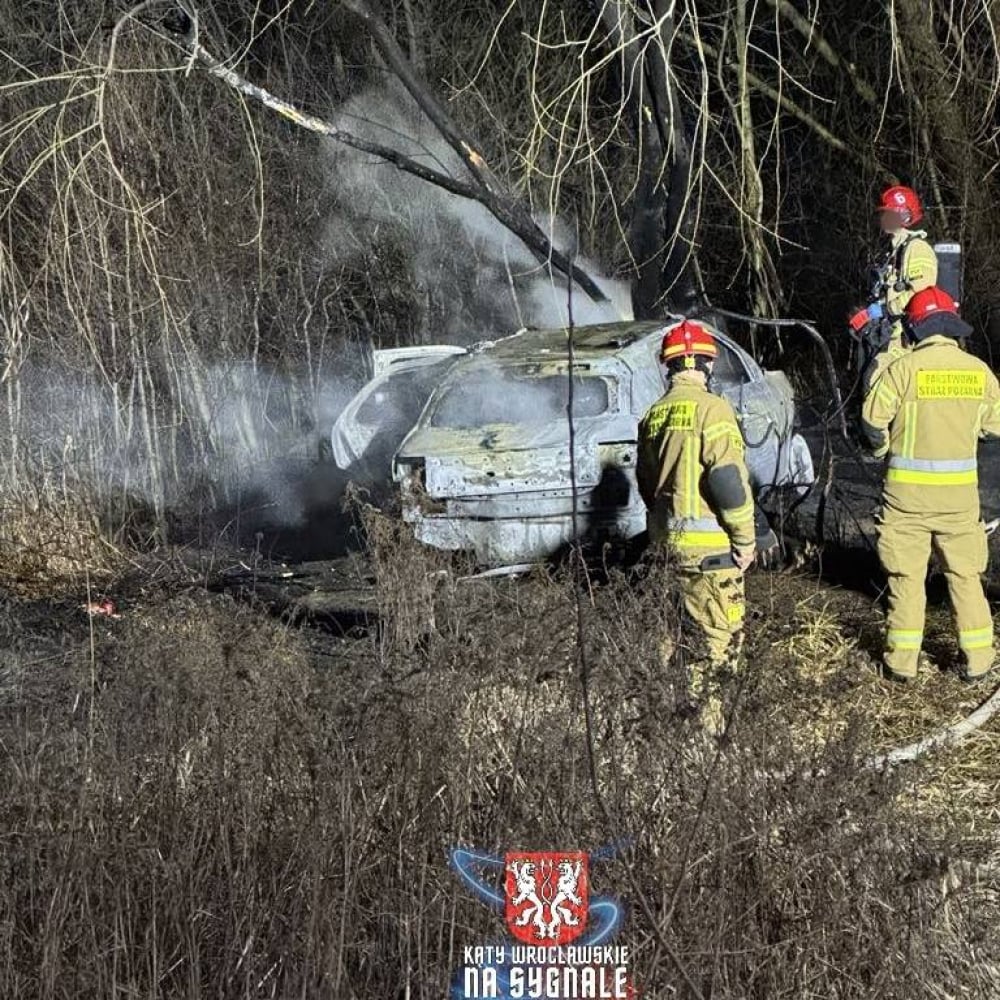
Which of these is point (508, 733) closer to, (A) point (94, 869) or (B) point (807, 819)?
(B) point (807, 819)

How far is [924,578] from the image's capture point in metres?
6.07

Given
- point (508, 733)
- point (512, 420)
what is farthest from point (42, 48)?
point (508, 733)

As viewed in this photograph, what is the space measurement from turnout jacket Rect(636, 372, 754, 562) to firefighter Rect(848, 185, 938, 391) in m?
1.73

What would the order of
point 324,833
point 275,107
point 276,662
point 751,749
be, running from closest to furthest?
1. point 324,833
2. point 751,749
3. point 276,662
4. point 275,107

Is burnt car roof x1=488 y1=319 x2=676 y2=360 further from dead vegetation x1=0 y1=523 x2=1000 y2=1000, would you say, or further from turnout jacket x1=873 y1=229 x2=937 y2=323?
dead vegetation x1=0 y1=523 x2=1000 y2=1000

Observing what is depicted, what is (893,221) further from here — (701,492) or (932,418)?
(701,492)

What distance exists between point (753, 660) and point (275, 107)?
23.8ft

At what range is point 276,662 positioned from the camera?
4035mm

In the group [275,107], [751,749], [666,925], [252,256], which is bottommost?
[666,925]

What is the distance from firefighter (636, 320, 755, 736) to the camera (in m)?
5.62

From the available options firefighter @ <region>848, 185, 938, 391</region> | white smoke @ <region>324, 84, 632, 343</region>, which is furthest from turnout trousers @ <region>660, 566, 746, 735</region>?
white smoke @ <region>324, 84, 632, 343</region>

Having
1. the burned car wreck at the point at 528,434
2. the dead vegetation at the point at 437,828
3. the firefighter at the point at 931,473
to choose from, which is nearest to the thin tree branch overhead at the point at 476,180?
the burned car wreck at the point at 528,434

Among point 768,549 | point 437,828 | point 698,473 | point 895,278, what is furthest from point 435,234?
point 437,828

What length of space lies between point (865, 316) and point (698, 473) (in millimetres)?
2150
